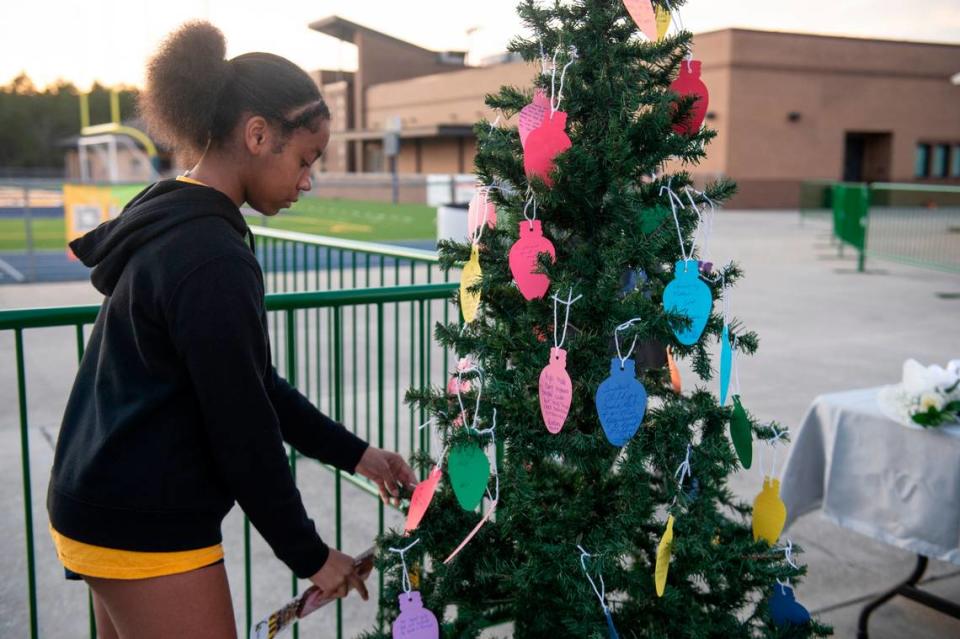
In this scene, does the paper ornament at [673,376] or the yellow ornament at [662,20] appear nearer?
the yellow ornament at [662,20]

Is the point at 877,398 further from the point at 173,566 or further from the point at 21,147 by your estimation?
the point at 21,147

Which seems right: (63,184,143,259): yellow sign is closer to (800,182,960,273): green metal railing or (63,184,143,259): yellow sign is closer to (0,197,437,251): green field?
(0,197,437,251): green field

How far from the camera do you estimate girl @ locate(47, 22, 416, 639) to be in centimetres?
149

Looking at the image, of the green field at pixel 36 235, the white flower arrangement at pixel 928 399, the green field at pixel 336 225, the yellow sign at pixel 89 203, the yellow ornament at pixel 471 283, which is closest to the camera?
the yellow ornament at pixel 471 283

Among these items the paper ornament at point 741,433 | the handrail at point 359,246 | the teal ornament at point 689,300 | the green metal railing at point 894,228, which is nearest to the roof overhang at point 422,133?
the green metal railing at point 894,228

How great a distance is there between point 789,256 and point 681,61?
16196 mm

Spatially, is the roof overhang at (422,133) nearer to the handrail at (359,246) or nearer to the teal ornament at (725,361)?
the handrail at (359,246)

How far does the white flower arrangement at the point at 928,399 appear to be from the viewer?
10.6 feet

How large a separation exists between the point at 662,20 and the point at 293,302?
1.48 meters

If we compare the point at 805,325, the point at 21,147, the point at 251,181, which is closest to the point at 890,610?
the point at 251,181

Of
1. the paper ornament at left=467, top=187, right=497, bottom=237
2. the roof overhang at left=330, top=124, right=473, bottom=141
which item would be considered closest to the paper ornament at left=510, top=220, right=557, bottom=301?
the paper ornament at left=467, top=187, right=497, bottom=237

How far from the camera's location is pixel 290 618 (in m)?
1.84

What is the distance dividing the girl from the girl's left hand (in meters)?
0.42

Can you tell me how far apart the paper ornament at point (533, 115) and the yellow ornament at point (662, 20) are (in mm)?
341
